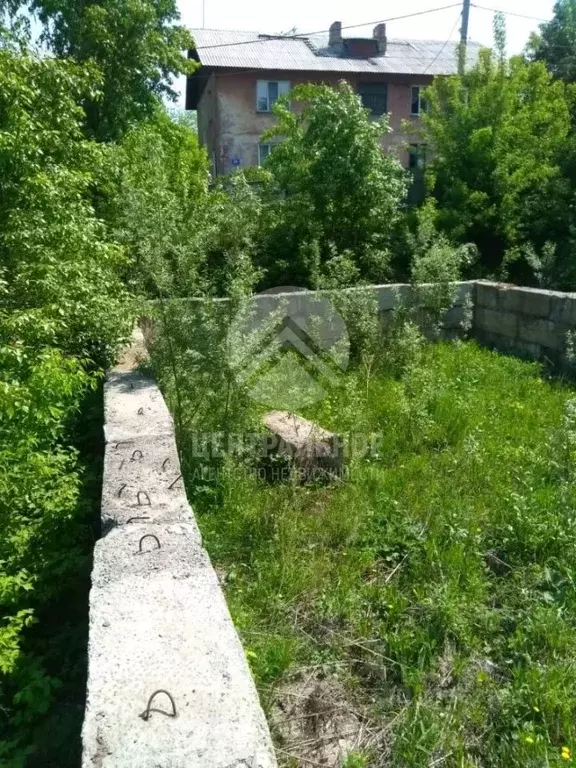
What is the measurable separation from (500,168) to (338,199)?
7.30 feet

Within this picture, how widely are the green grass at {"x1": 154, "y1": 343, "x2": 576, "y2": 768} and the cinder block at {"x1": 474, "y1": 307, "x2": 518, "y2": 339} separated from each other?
2.15 metres

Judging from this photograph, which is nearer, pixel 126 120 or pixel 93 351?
pixel 93 351

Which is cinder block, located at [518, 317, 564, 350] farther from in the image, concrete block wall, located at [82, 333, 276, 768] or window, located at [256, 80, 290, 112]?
window, located at [256, 80, 290, 112]

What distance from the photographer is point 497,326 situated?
21.5 ft

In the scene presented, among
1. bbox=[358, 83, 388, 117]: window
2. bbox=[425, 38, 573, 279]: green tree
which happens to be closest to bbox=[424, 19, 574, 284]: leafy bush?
bbox=[425, 38, 573, 279]: green tree

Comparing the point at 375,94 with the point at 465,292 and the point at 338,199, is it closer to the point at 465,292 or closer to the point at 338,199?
the point at 338,199

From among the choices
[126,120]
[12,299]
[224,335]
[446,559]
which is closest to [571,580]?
[446,559]

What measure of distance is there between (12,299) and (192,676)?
10.4 feet

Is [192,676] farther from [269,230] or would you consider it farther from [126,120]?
[126,120]

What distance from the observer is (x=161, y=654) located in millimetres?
1587

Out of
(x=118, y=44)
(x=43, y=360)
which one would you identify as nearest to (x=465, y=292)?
(x=43, y=360)

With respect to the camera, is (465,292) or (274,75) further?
(274,75)

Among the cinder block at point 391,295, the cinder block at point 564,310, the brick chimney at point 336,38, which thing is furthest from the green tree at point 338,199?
the brick chimney at point 336,38

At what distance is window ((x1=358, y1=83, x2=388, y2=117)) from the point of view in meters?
22.4
